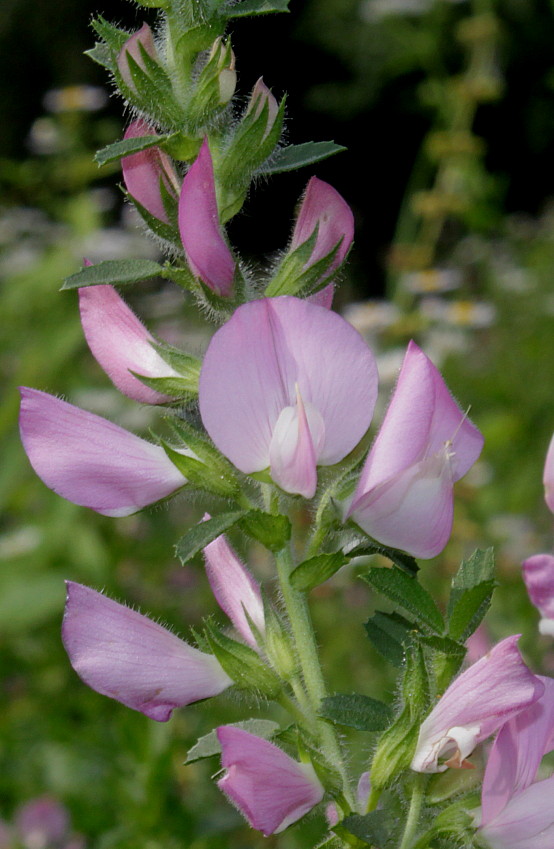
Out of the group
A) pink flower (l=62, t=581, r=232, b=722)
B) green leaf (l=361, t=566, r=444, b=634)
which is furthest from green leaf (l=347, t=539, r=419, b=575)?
pink flower (l=62, t=581, r=232, b=722)

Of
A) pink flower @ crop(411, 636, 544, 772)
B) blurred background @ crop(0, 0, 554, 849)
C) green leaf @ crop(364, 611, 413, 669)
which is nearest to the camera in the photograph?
pink flower @ crop(411, 636, 544, 772)

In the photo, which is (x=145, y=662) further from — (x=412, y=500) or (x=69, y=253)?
(x=69, y=253)

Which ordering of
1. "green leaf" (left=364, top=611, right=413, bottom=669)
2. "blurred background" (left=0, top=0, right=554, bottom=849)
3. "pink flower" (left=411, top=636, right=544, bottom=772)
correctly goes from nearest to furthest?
"pink flower" (left=411, top=636, right=544, bottom=772)
"green leaf" (left=364, top=611, right=413, bottom=669)
"blurred background" (left=0, top=0, right=554, bottom=849)

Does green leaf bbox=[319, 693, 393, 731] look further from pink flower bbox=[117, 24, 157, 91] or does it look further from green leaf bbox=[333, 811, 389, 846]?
pink flower bbox=[117, 24, 157, 91]

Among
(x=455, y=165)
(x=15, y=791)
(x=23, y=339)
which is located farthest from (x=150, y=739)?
(x=455, y=165)

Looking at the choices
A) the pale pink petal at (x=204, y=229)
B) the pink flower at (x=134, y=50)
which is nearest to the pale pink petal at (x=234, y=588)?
the pale pink petal at (x=204, y=229)
